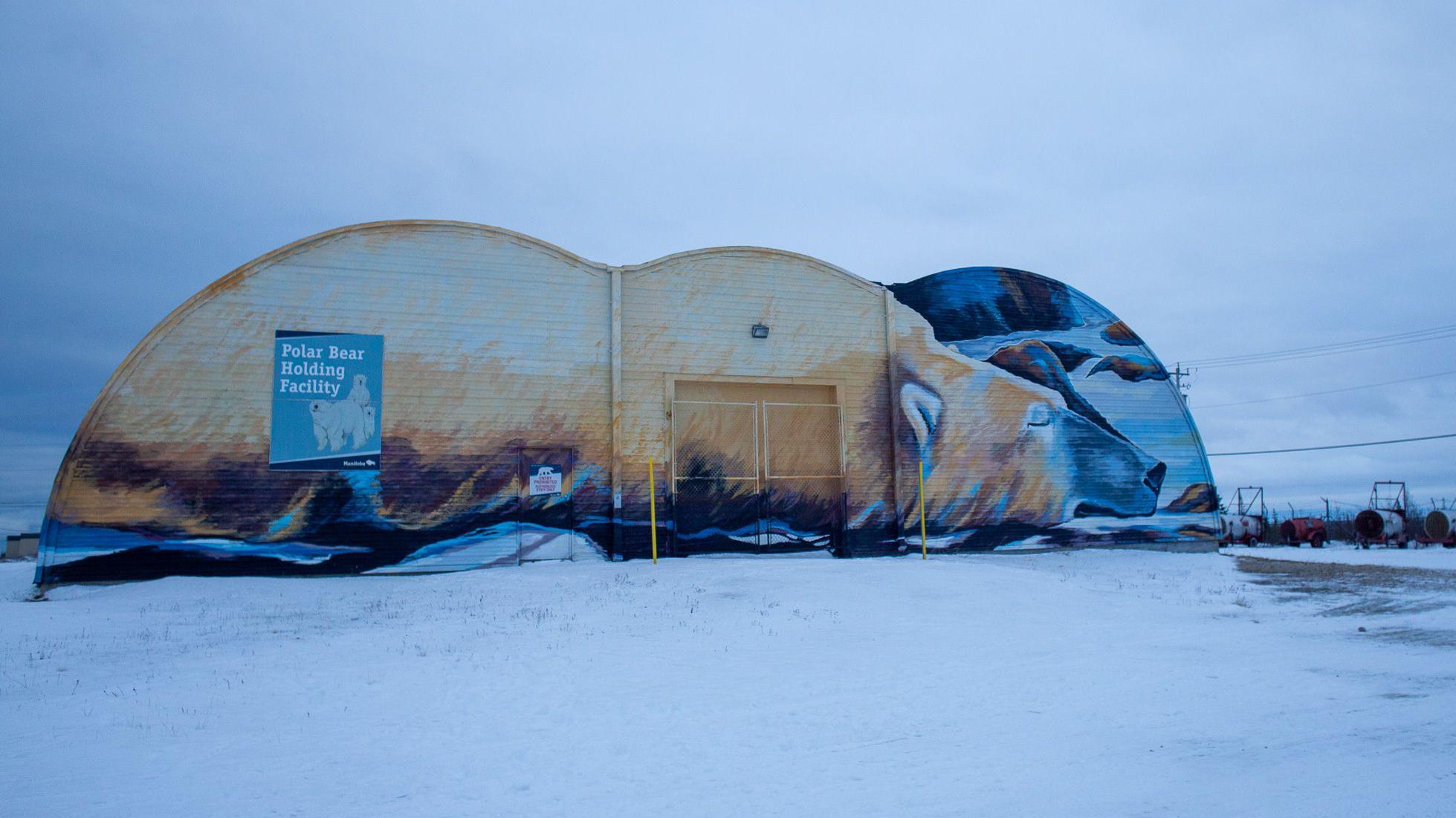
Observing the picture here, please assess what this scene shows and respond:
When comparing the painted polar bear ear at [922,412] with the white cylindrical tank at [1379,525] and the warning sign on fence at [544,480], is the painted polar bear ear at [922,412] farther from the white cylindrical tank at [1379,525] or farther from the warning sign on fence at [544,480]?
the white cylindrical tank at [1379,525]

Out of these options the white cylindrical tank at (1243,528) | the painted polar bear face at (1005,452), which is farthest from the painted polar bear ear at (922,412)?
the white cylindrical tank at (1243,528)

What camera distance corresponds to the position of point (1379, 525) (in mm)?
33344

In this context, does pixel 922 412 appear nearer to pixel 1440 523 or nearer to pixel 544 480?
pixel 544 480

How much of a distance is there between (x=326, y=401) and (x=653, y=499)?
619cm

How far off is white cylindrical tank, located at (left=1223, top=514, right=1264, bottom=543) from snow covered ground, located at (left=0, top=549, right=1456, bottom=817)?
79.0 feet

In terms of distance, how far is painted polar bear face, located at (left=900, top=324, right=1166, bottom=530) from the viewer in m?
20.4

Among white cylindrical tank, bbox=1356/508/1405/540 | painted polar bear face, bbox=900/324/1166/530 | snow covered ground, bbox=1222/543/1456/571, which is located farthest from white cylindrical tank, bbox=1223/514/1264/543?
painted polar bear face, bbox=900/324/1166/530

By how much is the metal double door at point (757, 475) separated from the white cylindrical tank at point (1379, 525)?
2445 centimetres

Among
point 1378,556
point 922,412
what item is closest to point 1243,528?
point 1378,556

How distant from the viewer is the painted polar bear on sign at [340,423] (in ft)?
55.8

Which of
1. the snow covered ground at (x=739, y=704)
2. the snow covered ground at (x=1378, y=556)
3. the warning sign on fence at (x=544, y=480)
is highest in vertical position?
the warning sign on fence at (x=544, y=480)

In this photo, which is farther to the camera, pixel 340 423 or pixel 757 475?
pixel 757 475

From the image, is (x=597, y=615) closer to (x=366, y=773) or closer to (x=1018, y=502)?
(x=366, y=773)

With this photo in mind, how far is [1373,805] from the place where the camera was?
494 cm
